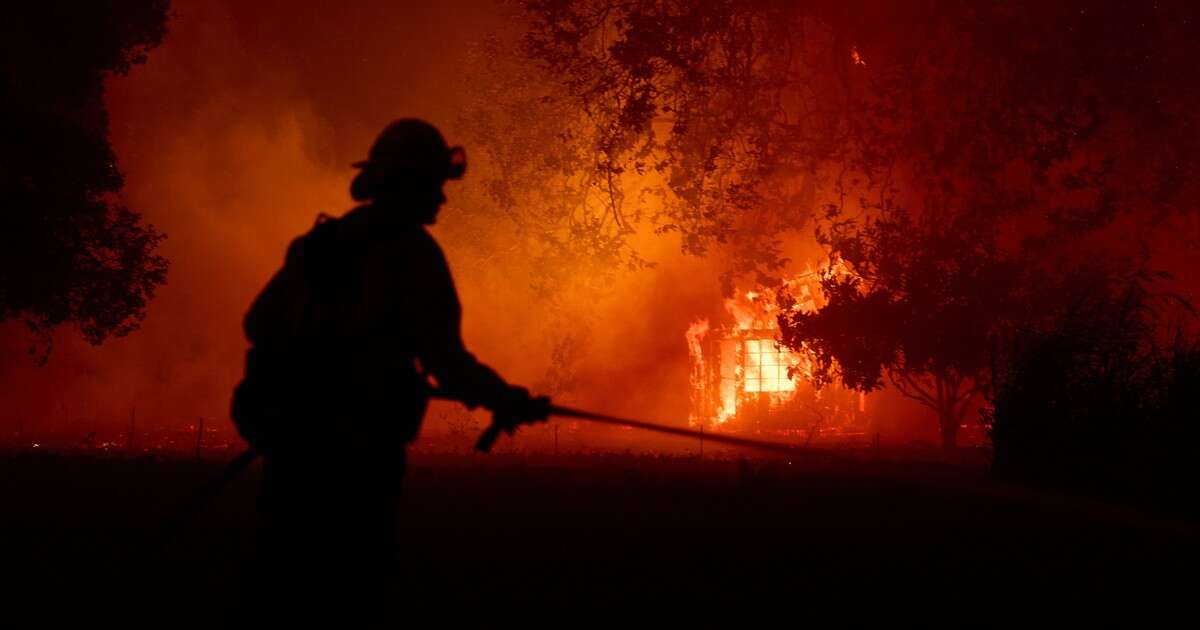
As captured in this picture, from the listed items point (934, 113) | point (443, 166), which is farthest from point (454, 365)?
point (934, 113)

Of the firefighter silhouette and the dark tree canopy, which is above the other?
the dark tree canopy

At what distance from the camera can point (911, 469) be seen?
1677 centimetres

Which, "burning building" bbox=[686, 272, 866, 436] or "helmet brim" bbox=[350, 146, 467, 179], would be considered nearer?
"helmet brim" bbox=[350, 146, 467, 179]

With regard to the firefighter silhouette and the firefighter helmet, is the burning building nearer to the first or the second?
the firefighter helmet

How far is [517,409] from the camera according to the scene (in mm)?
3658

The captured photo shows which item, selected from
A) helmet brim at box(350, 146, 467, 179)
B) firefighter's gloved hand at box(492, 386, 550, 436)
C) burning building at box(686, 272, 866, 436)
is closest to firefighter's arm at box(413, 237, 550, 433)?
firefighter's gloved hand at box(492, 386, 550, 436)

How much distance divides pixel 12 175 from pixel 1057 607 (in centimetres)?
1339

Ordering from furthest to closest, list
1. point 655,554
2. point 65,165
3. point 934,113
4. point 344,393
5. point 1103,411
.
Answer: point 934,113 → point 65,165 → point 1103,411 → point 655,554 → point 344,393

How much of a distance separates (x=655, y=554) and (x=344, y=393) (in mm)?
4559

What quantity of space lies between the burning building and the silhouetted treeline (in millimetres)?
16653

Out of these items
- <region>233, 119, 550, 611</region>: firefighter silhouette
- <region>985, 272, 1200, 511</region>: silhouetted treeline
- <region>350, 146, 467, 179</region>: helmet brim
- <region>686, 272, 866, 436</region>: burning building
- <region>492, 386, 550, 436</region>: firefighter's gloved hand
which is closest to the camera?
<region>233, 119, 550, 611</region>: firefighter silhouette

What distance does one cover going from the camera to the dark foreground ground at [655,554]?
19.3ft

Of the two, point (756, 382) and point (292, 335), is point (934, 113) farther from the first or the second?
point (292, 335)

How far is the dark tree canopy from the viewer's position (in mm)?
14227
